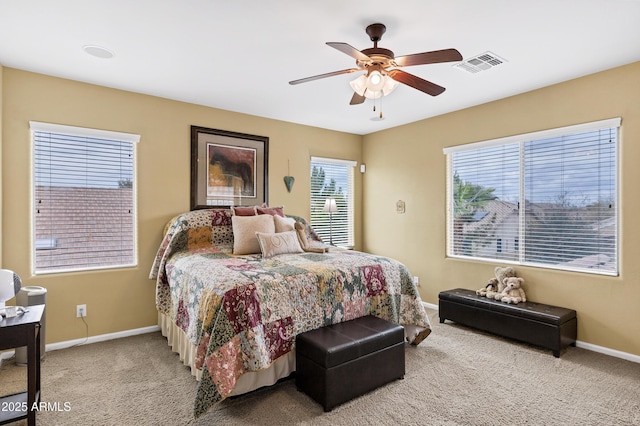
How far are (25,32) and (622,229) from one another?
16.8ft

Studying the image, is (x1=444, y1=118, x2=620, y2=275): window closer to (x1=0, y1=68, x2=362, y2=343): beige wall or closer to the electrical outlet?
(x1=0, y1=68, x2=362, y2=343): beige wall

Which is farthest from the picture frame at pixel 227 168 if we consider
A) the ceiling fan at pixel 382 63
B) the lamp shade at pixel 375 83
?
the lamp shade at pixel 375 83

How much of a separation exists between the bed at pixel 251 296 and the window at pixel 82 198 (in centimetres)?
53

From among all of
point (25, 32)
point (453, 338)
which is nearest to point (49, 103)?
point (25, 32)

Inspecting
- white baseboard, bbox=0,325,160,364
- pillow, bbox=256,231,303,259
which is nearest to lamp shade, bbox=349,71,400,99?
pillow, bbox=256,231,303,259

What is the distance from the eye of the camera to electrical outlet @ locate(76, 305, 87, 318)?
3423 mm

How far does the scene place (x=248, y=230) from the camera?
12.0 ft

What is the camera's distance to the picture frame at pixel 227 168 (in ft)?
13.7

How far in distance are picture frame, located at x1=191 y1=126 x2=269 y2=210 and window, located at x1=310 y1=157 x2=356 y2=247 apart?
93 centimetres

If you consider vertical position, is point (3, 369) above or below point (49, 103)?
below

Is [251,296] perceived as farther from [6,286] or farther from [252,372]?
[6,286]

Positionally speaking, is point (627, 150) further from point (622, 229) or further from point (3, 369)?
point (3, 369)

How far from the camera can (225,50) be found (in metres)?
2.81

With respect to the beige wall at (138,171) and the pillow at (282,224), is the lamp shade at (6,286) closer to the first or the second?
the beige wall at (138,171)
